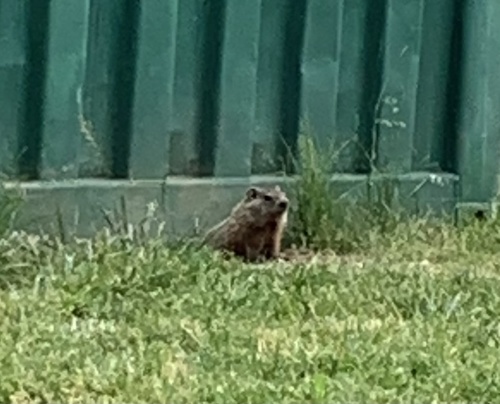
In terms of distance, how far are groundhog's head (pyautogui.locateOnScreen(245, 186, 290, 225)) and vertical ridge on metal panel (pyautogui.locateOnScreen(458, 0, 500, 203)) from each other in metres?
1.39

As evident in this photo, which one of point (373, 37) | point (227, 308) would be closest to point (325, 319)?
point (227, 308)

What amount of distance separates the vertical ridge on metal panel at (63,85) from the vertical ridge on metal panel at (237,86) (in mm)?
710

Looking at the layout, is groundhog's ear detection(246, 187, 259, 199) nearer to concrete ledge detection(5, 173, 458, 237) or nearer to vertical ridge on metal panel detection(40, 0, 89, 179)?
concrete ledge detection(5, 173, 458, 237)

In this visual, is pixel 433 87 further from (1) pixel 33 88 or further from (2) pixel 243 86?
(1) pixel 33 88

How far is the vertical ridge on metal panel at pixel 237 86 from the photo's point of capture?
25.2 ft

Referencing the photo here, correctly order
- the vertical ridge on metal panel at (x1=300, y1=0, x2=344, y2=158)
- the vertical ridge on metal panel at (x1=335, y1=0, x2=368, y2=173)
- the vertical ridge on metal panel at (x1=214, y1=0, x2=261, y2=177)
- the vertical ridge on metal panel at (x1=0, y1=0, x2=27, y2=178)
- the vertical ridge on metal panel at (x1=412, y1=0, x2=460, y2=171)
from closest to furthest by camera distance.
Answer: the vertical ridge on metal panel at (x1=0, y1=0, x2=27, y2=178)
the vertical ridge on metal panel at (x1=214, y1=0, x2=261, y2=177)
the vertical ridge on metal panel at (x1=300, y1=0, x2=344, y2=158)
the vertical ridge on metal panel at (x1=335, y1=0, x2=368, y2=173)
the vertical ridge on metal panel at (x1=412, y1=0, x2=460, y2=171)

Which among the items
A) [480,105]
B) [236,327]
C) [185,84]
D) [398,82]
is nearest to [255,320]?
[236,327]

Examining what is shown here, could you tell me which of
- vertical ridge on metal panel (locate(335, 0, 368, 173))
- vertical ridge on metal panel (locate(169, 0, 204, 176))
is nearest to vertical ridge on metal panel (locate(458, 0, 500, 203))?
vertical ridge on metal panel (locate(335, 0, 368, 173))

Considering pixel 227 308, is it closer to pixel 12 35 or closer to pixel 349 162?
pixel 12 35

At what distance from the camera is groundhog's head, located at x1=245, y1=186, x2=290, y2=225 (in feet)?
24.3

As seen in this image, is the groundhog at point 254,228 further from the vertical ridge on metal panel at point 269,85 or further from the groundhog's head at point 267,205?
the vertical ridge on metal panel at point 269,85

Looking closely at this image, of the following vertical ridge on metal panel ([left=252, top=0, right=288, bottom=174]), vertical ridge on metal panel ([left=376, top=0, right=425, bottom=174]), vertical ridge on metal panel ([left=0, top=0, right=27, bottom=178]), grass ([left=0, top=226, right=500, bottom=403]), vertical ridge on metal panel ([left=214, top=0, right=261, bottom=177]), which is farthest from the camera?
vertical ridge on metal panel ([left=376, top=0, right=425, bottom=174])

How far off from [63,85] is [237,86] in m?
0.87

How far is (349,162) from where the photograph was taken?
26.9ft
